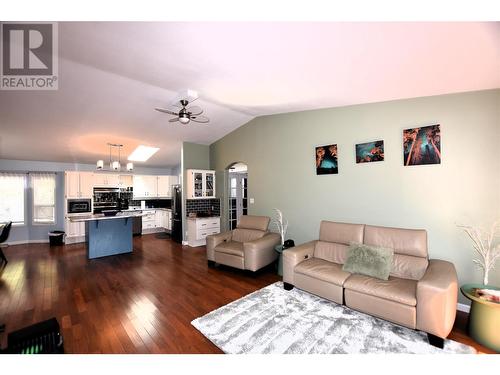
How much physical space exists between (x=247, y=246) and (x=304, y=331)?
1548 millimetres

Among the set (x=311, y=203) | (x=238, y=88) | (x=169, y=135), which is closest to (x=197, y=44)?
(x=238, y=88)

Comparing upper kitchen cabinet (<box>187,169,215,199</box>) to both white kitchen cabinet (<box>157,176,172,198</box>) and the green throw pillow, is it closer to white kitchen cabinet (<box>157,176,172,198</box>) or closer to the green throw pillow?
white kitchen cabinet (<box>157,176,172,198</box>)

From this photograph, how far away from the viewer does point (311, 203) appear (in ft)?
12.5

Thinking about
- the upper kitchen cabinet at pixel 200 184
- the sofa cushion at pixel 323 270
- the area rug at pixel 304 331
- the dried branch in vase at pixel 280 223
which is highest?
the upper kitchen cabinet at pixel 200 184

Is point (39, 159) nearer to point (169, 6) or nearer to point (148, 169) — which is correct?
point (148, 169)

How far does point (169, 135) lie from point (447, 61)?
4765 mm

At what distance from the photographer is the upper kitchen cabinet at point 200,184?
5449 millimetres

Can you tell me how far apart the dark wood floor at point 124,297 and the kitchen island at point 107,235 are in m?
0.28

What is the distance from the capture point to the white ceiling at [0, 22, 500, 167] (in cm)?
175

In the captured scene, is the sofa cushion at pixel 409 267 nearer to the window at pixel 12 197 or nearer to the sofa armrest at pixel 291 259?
the sofa armrest at pixel 291 259

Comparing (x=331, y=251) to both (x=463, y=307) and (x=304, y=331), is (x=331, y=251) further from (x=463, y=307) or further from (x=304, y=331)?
(x=463, y=307)

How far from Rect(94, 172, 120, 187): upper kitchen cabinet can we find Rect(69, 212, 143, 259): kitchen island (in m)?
1.89

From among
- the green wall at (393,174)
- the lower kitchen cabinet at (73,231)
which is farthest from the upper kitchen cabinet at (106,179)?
the green wall at (393,174)

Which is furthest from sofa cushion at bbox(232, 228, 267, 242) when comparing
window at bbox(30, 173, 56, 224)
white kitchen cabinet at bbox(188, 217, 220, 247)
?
window at bbox(30, 173, 56, 224)
